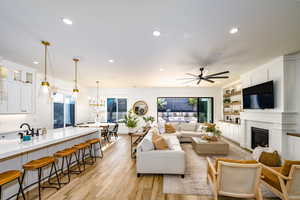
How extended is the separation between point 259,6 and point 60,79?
22.7 ft

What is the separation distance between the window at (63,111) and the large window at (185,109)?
4.61 metres

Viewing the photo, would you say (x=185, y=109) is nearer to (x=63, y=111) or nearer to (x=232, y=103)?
(x=232, y=103)

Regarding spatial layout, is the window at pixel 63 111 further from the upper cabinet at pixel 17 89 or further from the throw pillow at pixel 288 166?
the throw pillow at pixel 288 166

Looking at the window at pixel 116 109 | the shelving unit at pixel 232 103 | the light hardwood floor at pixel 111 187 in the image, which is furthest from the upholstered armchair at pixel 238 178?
the window at pixel 116 109

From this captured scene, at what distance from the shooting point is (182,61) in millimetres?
4020

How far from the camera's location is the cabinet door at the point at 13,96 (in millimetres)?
3969

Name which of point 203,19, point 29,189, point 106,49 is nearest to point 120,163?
point 29,189

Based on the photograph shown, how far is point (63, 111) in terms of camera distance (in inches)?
262

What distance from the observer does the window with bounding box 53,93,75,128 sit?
6.17m

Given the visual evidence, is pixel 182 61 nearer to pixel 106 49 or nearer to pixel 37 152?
pixel 106 49

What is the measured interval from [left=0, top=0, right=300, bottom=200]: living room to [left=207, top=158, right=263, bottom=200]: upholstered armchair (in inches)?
0.5

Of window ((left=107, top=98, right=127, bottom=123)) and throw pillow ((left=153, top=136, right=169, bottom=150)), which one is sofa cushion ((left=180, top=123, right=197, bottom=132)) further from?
throw pillow ((left=153, top=136, right=169, bottom=150))

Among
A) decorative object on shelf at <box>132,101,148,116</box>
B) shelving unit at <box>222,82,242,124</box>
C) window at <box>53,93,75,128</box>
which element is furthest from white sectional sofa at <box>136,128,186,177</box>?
decorative object on shelf at <box>132,101,148,116</box>

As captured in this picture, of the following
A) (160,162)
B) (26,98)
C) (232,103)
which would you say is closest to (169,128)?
(232,103)
